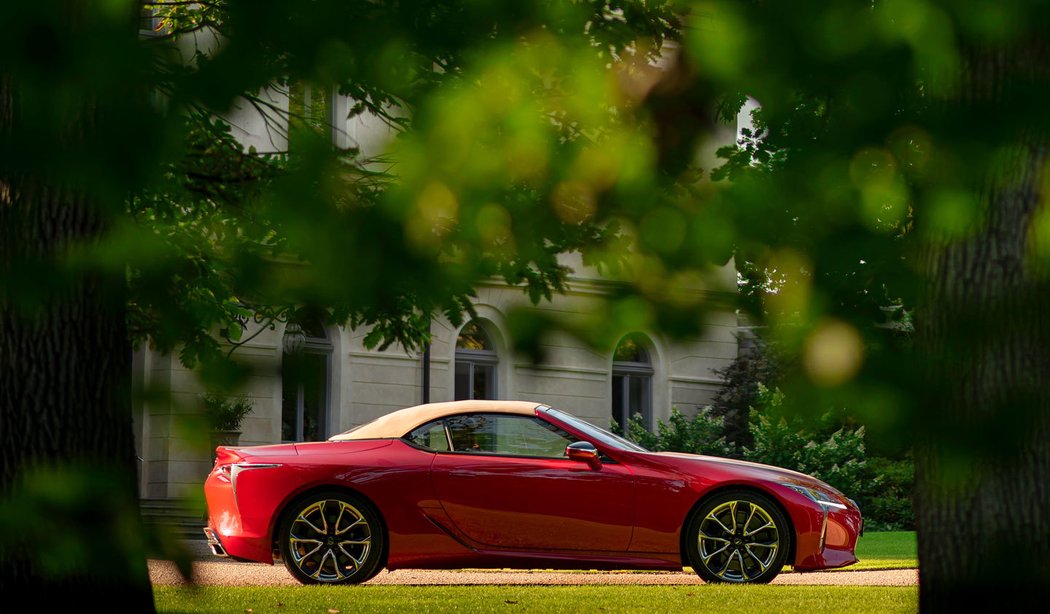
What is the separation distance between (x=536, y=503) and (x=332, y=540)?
1527 mm

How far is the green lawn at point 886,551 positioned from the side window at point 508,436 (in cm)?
345

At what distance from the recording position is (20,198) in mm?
1721

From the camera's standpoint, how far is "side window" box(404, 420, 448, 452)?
11117mm

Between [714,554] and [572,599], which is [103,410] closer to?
[572,599]

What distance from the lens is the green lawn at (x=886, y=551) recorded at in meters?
14.4

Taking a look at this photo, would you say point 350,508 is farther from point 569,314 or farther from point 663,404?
point 663,404

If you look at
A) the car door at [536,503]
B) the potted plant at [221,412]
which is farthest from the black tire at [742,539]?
the potted plant at [221,412]

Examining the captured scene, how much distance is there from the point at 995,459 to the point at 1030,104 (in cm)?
34

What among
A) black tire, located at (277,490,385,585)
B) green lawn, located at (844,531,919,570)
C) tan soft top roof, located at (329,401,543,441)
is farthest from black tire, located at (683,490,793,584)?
black tire, located at (277,490,385,585)

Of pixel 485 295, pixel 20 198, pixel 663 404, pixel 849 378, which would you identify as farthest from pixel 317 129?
pixel 663 404

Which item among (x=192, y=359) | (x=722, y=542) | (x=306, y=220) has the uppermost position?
(x=306, y=220)

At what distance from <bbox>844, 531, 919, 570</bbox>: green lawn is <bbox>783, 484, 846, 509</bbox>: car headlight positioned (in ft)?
4.99

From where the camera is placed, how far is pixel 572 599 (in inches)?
359

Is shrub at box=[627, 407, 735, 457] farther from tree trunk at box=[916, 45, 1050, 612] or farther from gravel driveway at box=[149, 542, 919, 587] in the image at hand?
tree trunk at box=[916, 45, 1050, 612]
